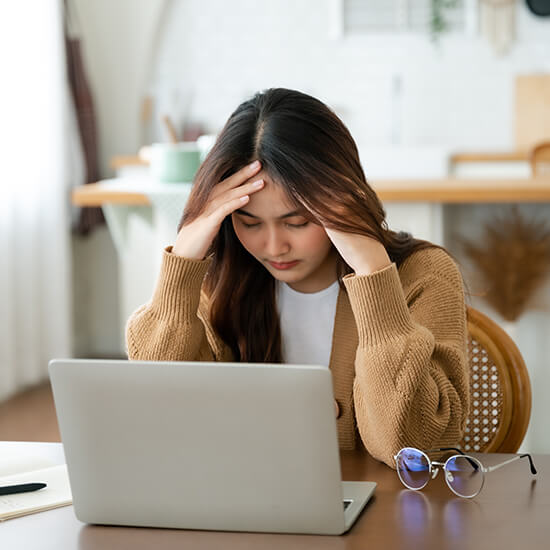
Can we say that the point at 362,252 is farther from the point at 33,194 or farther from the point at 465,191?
the point at 33,194

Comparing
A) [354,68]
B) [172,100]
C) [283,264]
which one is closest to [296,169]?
[283,264]

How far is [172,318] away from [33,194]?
284 cm

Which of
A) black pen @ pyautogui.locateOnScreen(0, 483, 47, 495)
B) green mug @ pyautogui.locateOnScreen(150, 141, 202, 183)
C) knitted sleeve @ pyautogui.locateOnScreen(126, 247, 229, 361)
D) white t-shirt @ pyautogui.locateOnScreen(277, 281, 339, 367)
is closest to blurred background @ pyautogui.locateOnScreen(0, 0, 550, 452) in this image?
green mug @ pyautogui.locateOnScreen(150, 141, 202, 183)

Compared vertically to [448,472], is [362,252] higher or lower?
higher

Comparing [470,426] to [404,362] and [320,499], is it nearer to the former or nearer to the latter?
[404,362]

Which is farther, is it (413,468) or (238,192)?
(238,192)

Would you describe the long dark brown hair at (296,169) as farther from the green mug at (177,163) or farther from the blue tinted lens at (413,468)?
the green mug at (177,163)

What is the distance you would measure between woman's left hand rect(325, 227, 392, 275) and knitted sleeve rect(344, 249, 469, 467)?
0.09 feet

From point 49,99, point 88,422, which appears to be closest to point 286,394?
point 88,422

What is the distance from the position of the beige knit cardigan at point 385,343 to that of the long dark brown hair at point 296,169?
0.20 feet

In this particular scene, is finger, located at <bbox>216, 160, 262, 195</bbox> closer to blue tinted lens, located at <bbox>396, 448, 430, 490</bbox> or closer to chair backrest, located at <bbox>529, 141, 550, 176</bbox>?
blue tinted lens, located at <bbox>396, 448, 430, 490</bbox>

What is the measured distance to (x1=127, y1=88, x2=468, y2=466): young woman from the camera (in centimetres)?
137

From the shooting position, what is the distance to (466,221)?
3150 millimetres

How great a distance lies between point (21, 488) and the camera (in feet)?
4.02
